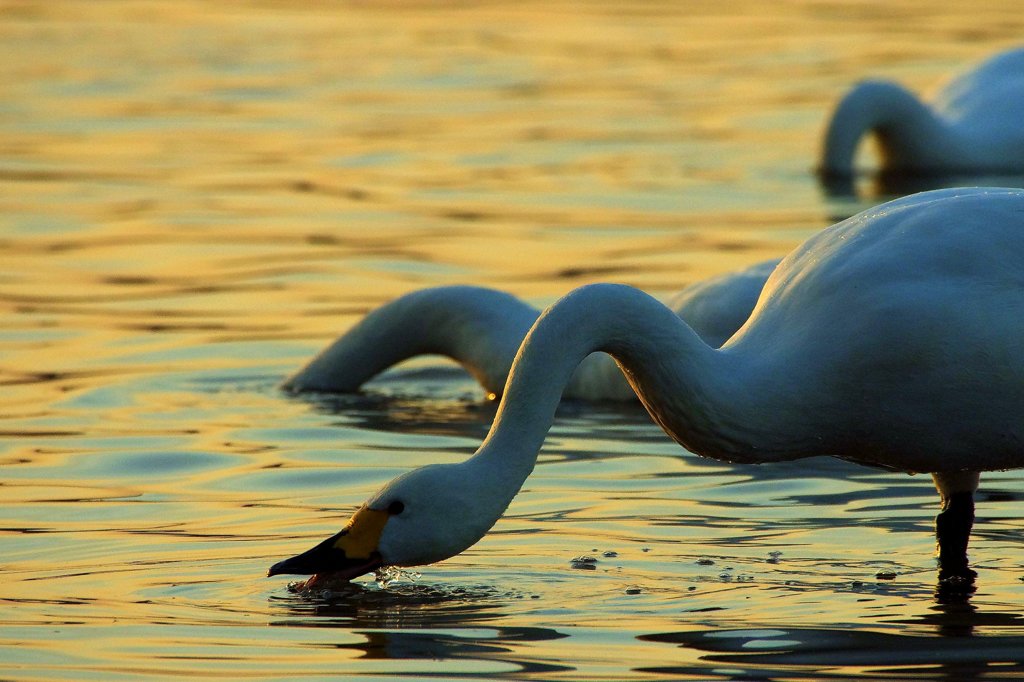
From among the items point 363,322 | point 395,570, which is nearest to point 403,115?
point 363,322

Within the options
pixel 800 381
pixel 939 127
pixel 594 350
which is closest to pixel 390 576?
pixel 594 350

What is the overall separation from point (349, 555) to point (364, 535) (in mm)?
73

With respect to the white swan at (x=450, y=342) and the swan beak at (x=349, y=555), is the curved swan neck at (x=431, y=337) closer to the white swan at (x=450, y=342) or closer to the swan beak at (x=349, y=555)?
the white swan at (x=450, y=342)

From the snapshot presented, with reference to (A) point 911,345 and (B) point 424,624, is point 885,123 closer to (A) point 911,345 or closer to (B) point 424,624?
(A) point 911,345

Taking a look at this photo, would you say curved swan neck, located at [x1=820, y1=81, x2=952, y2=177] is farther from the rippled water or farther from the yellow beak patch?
the yellow beak patch

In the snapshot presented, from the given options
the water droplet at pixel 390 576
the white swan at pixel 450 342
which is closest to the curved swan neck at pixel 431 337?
the white swan at pixel 450 342

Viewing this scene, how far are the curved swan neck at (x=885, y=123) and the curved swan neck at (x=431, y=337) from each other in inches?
258

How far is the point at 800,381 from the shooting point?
7062 millimetres

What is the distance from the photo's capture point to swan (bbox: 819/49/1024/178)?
17250 mm

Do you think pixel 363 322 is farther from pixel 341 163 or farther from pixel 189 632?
pixel 341 163

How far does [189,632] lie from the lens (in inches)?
270

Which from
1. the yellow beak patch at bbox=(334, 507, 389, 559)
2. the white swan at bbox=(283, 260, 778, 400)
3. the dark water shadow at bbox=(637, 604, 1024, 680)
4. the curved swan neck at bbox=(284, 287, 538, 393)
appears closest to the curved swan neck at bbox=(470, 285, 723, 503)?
the yellow beak patch at bbox=(334, 507, 389, 559)

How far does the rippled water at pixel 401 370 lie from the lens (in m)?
6.93

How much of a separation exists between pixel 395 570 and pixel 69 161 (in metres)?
10.6
